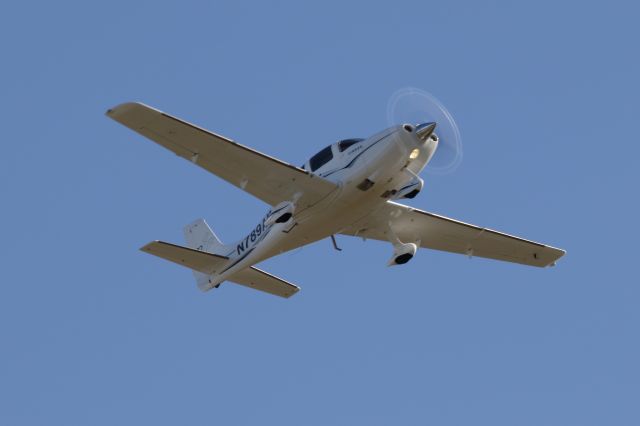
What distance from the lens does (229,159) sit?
31734 millimetres

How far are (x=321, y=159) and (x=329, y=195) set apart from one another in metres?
1.19

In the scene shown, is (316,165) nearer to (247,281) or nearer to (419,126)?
(419,126)

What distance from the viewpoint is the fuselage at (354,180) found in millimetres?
31047

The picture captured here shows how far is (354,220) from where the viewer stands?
3319cm

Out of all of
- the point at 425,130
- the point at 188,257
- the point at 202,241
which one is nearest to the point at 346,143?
the point at 425,130

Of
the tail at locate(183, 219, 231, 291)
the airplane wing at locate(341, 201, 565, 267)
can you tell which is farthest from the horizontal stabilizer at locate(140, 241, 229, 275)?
the airplane wing at locate(341, 201, 565, 267)

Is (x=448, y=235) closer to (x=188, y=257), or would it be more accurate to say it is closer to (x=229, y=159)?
A: (x=188, y=257)

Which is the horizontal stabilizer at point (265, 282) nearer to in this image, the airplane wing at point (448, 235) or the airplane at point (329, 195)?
the airplane at point (329, 195)

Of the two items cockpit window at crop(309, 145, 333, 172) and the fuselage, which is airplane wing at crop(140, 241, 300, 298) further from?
cockpit window at crop(309, 145, 333, 172)

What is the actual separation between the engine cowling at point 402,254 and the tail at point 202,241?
580 centimetres

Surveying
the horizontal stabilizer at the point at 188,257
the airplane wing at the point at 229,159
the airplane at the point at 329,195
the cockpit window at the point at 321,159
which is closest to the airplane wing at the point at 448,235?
the airplane at the point at 329,195

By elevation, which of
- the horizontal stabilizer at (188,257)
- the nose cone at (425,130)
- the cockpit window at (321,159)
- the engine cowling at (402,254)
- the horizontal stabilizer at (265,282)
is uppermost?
the nose cone at (425,130)

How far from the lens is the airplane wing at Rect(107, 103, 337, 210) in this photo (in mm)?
30250

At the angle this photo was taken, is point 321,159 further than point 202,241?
No
